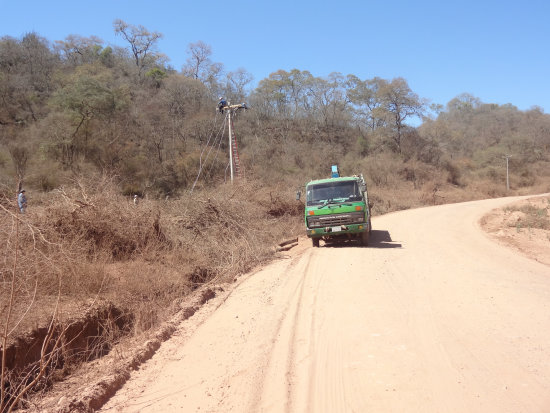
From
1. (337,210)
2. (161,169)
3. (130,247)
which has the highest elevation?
(161,169)

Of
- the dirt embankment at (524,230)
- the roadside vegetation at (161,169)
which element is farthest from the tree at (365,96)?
the dirt embankment at (524,230)

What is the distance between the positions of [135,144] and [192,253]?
2463 cm

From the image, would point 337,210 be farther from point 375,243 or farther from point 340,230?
point 375,243

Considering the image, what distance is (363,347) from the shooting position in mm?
4980

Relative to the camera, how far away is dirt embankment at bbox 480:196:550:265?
1208 cm

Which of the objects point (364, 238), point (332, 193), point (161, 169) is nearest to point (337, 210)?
point (332, 193)

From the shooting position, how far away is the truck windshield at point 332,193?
12859 millimetres

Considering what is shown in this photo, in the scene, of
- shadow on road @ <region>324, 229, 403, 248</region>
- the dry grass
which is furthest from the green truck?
the dry grass

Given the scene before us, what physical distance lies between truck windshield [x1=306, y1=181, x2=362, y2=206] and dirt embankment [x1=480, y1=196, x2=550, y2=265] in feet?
17.0

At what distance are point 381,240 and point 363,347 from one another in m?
9.64

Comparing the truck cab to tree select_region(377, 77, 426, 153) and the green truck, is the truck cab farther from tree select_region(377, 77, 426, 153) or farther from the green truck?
tree select_region(377, 77, 426, 153)

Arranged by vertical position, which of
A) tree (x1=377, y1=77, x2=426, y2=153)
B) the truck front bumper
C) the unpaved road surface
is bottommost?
the unpaved road surface

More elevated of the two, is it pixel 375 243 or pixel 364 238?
pixel 364 238

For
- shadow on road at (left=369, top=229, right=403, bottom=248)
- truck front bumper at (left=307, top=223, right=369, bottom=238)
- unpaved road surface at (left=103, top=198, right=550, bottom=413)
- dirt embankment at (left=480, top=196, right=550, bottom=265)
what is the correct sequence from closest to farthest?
unpaved road surface at (left=103, top=198, right=550, bottom=413)
dirt embankment at (left=480, top=196, right=550, bottom=265)
truck front bumper at (left=307, top=223, right=369, bottom=238)
shadow on road at (left=369, top=229, right=403, bottom=248)
